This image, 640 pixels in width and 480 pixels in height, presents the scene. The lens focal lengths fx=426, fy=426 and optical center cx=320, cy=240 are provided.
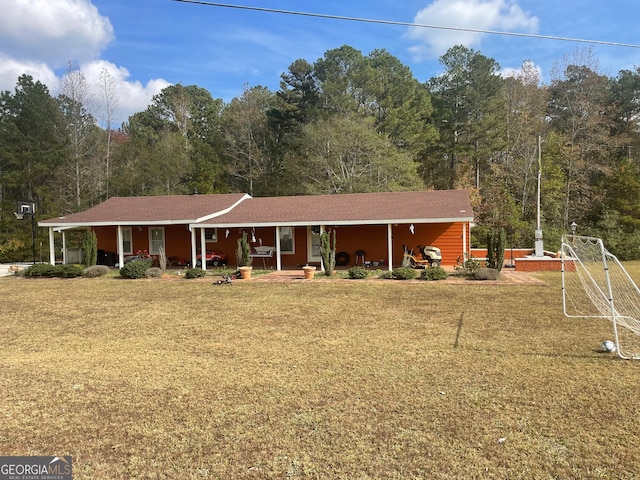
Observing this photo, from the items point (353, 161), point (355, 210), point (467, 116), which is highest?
point (467, 116)

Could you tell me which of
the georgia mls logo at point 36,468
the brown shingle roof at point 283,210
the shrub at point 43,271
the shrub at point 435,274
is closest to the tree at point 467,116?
the brown shingle roof at point 283,210

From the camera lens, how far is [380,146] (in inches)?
1100

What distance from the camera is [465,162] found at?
1294 inches

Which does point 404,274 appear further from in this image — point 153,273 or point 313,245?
point 153,273

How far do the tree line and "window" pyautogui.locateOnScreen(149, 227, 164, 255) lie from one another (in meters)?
11.0

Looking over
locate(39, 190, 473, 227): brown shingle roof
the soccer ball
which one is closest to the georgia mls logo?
the soccer ball

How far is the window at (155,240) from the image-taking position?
2067 cm

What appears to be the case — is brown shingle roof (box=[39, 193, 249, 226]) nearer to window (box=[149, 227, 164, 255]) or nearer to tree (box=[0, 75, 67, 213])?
window (box=[149, 227, 164, 255])

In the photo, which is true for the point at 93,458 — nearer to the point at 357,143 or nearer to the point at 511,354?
the point at 511,354

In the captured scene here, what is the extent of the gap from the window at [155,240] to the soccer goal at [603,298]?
673 inches

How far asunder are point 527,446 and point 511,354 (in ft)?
8.66

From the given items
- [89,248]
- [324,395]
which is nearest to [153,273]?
[89,248]

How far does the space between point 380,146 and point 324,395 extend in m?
24.9

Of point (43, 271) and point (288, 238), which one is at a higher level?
point (288, 238)
